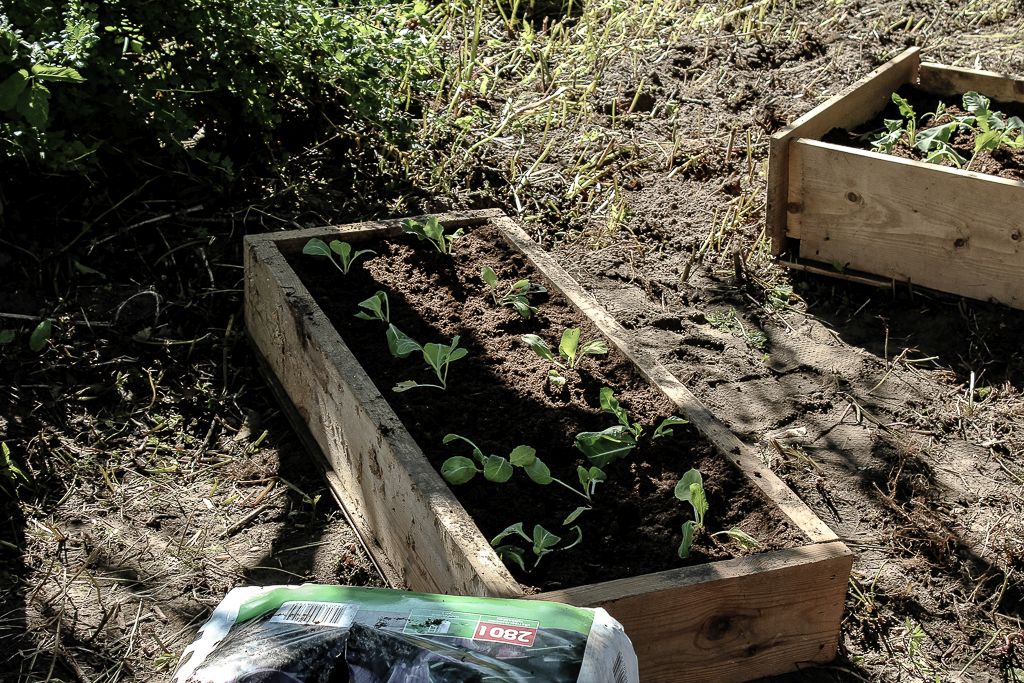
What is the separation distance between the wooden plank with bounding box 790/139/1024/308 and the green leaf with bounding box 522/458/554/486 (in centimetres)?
187

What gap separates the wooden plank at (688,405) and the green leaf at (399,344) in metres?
0.53

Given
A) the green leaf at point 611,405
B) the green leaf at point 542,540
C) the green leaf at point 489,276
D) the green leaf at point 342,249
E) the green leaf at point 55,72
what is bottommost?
the green leaf at point 542,540

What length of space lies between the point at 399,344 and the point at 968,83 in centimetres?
278

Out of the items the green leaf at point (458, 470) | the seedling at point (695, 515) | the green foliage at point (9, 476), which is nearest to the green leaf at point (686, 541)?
the seedling at point (695, 515)

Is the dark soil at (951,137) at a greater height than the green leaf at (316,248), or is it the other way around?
the green leaf at (316,248)

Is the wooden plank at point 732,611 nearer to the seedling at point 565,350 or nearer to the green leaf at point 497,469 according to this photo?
the green leaf at point 497,469

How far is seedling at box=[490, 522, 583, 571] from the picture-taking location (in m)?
2.20

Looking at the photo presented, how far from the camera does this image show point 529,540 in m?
2.27

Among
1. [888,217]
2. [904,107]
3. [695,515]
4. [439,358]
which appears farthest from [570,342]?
[904,107]

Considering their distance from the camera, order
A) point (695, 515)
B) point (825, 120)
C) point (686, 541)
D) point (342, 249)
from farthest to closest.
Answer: point (825, 120)
point (342, 249)
point (695, 515)
point (686, 541)

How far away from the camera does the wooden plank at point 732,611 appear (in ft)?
6.86

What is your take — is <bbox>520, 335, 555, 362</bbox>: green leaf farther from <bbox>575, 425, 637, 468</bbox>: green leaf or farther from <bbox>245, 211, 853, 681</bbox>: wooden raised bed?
<bbox>575, 425, 637, 468</bbox>: green leaf

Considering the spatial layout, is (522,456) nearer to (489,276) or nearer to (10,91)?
(489,276)

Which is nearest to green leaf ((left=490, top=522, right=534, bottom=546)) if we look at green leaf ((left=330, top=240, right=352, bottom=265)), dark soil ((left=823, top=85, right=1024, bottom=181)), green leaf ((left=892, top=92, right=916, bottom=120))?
green leaf ((left=330, top=240, right=352, bottom=265))
